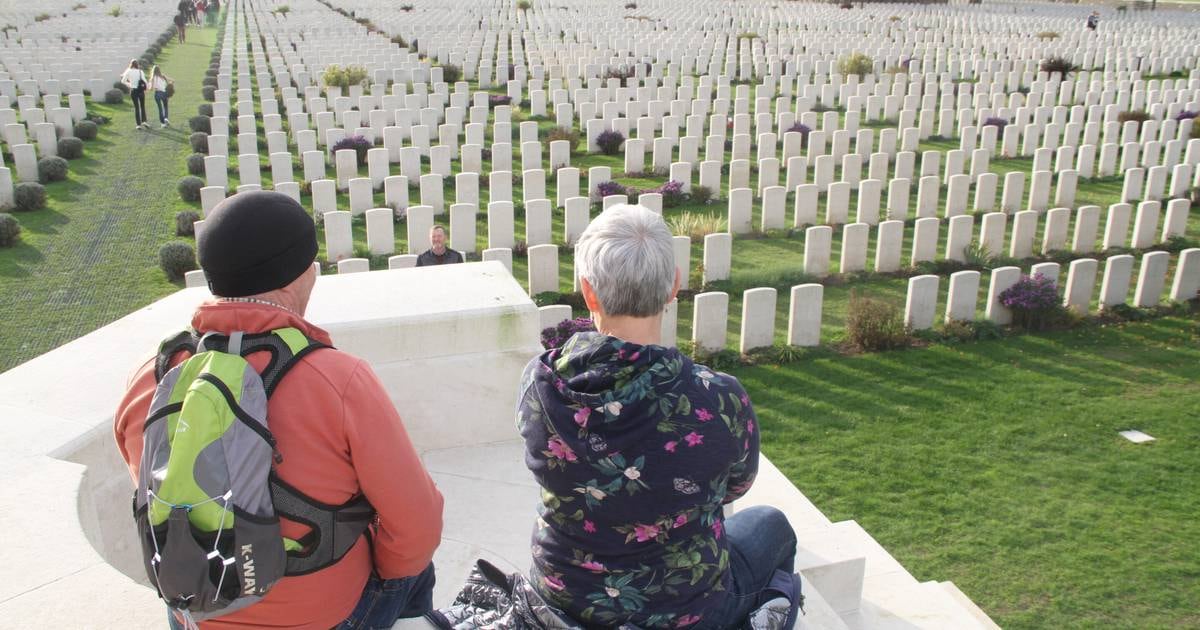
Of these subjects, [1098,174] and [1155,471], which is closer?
[1155,471]

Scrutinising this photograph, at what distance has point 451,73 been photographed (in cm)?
1942

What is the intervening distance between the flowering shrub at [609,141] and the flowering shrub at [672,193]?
2.49 m

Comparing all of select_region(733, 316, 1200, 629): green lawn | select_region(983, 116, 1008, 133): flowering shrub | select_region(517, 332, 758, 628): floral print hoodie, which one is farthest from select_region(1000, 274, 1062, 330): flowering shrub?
select_region(983, 116, 1008, 133): flowering shrub

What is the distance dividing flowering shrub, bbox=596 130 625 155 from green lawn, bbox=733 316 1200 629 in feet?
23.0

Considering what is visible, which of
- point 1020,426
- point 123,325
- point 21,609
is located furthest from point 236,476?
point 1020,426

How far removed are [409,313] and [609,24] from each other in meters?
24.5

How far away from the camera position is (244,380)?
1798 mm

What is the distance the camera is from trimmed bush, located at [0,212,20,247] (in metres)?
9.14

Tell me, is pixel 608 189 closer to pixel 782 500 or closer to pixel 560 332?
pixel 560 332

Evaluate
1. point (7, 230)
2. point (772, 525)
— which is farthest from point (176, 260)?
point (772, 525)

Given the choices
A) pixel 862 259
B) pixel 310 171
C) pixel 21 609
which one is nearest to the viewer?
pixel 21 609

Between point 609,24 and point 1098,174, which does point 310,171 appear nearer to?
point 1098,174

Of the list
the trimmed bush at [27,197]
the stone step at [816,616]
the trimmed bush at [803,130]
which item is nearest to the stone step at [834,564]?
the stone step at [816,616]

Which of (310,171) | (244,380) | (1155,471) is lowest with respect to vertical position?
(1155,471)
